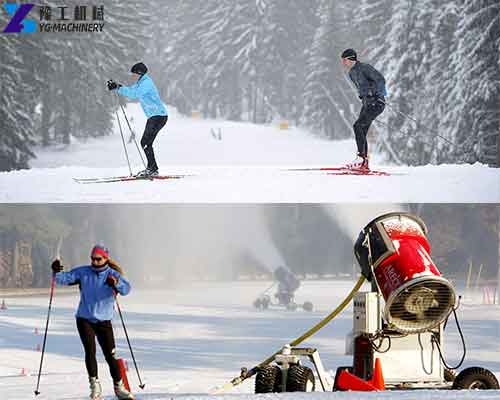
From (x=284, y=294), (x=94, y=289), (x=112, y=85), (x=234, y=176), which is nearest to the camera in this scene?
(x=94, y=289)

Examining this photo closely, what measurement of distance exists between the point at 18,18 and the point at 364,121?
14.4 ft

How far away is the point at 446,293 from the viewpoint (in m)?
11.1

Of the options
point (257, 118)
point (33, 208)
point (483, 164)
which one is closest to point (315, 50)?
point (257, 118)

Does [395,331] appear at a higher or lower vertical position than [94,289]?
lower

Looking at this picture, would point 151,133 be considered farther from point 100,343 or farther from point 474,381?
point 474,381

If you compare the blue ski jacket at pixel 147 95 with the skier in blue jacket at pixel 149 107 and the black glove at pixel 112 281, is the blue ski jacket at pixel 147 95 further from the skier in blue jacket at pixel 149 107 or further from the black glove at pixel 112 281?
the black glove at pixel 112 281

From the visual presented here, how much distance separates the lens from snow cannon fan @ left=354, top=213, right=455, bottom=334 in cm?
1096

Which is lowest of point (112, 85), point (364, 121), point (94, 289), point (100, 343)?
point (100, 343)

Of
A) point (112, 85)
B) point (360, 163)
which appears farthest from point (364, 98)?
point (112, 85)

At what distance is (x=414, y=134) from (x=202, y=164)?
265cm

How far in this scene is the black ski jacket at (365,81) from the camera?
1642cm

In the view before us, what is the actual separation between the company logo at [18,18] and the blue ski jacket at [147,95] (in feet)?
4.43

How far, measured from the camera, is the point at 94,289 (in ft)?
36.8

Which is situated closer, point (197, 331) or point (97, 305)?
point (97, 305)
